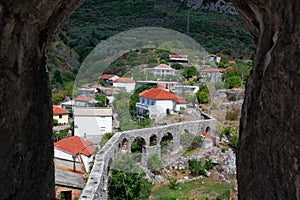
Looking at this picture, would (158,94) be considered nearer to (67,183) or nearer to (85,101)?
(85,101)

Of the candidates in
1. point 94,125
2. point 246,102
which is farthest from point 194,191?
point 246,102

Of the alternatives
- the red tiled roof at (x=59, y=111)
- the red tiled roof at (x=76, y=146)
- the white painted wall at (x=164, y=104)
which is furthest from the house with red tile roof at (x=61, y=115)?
the white painted wall at (x=164, y=104)

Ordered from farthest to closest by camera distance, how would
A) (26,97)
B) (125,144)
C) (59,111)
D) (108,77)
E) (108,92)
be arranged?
1. (59,111)
2. (125,144)
3. (108,77)
4. (108,92)
5. (26,97)

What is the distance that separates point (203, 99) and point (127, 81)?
13.3 ft

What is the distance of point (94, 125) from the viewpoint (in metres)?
9.61

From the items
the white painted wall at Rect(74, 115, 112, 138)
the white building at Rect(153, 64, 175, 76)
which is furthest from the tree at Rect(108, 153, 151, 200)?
the white building at Rect(153, 64, 175, 76)

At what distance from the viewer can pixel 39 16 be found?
163cm

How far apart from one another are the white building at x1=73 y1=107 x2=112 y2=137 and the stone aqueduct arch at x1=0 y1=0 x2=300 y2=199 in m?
7.59

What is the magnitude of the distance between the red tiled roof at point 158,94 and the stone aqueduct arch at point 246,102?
7.85 m

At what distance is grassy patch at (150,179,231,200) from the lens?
8.83 meters

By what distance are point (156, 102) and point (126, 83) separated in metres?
0.96

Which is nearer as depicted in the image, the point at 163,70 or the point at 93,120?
the point at 93,120

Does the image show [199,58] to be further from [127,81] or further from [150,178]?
[150,178]

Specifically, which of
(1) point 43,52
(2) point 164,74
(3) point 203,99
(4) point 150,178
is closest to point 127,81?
(2) point 164,74
